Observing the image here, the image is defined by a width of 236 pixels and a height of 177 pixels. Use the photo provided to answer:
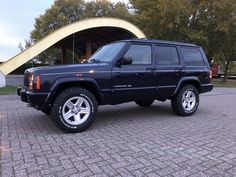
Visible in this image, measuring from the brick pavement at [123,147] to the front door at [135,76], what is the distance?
690mm

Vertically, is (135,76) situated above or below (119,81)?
above

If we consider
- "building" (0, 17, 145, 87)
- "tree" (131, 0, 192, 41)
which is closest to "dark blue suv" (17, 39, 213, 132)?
"building" (0, 17, 145, 87)

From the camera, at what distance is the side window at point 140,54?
6.43m

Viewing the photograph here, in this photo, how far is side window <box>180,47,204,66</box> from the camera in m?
7.56

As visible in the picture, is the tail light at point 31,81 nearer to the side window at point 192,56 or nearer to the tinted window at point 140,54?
the tinted window at point 140,54

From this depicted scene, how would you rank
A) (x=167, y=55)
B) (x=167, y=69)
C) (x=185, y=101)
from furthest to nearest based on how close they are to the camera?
(x=185, y=101) → (x=167, y=55) → (x=167, y=69)

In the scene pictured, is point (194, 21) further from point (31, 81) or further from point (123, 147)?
point (123, 147)

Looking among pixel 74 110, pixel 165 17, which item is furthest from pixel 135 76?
pixel 165 17

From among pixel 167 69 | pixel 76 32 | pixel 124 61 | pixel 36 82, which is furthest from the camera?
pixel 76 32

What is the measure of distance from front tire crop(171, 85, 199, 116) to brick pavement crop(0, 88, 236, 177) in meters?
0.31

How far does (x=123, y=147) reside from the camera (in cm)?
459

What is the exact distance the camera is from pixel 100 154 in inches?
167

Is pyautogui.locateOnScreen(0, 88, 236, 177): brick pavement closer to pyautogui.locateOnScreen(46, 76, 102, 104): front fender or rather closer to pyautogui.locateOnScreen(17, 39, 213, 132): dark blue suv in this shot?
pyautogui.locateOnScreen(17, 39, 213, 132): dark blue suv

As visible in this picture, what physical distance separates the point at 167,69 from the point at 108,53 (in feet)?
5.28
